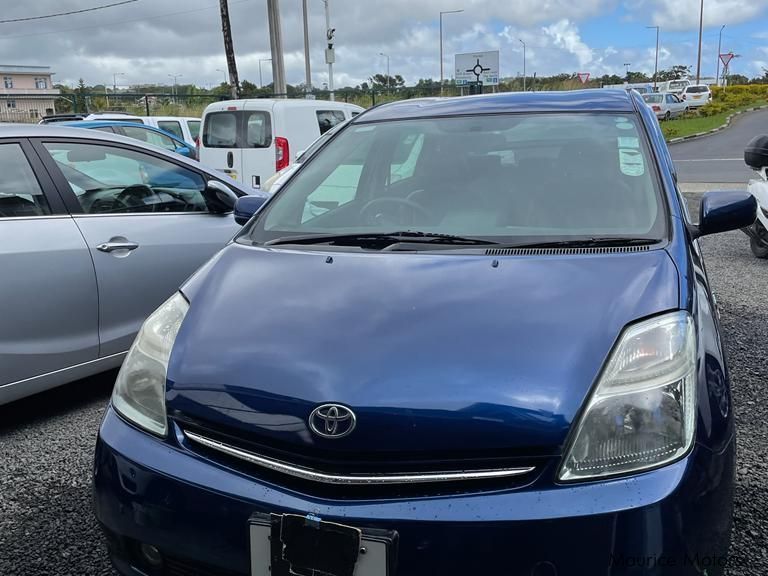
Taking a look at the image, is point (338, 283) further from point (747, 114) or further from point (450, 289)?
point (747, 114)

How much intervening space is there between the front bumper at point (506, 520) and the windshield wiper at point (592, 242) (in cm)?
71

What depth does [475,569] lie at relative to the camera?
4.87 ft

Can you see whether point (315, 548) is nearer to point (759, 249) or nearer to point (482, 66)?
point (759, 249)

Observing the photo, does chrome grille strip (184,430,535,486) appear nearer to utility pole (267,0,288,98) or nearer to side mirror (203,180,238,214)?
side mirror (203,180,238,214)

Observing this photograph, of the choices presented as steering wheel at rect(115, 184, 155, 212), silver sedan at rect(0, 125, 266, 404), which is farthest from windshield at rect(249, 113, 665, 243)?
steering wheel at rect(115, 184, 155, 212)

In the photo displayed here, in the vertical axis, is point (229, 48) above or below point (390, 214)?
above

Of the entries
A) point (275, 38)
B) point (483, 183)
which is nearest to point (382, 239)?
point (483, 183)

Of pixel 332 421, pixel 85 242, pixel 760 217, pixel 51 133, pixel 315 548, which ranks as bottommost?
pixel 760 217

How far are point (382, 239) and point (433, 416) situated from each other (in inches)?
38.1

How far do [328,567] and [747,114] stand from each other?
4014 centimetres

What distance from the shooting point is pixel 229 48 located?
23.3 m

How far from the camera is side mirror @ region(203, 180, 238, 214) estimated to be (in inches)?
154

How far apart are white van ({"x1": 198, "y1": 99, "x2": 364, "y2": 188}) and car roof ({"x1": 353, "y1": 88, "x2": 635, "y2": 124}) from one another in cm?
681

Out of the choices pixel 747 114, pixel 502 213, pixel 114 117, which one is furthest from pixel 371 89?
pixel 502 213
